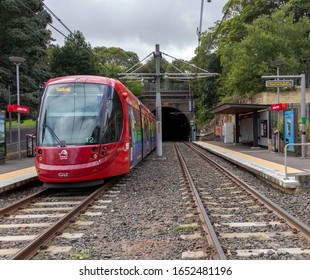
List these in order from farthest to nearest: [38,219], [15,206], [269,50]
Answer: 1. [269,50]
2. [15,206]
3. [38,219]

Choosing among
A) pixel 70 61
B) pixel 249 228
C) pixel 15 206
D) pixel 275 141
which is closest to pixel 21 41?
pixel 70 61

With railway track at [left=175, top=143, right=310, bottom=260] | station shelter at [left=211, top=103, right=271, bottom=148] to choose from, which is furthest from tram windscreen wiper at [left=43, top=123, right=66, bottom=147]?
station shelter at [left=211, top=103, right=271, bottom=148]

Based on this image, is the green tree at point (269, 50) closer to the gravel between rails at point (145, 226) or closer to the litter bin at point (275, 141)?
the litter bin at point (275, 141)

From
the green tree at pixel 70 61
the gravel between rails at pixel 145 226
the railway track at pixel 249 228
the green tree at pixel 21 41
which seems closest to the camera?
the railway track at pixel 249 228

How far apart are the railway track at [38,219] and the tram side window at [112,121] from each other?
1422mm

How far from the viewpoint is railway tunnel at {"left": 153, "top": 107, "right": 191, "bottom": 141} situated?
66.5 m

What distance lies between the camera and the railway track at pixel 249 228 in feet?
15.2

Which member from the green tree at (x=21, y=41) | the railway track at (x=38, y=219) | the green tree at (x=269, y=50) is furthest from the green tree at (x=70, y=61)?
the railway track at (x=38, y=219)

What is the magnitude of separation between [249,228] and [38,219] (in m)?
3.77

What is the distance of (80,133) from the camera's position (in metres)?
9.06

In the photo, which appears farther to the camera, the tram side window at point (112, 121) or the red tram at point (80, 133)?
the tram side window at point (112, 121)

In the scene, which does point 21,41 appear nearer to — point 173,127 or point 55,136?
point 55,136

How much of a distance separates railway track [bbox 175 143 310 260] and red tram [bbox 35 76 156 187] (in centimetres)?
239

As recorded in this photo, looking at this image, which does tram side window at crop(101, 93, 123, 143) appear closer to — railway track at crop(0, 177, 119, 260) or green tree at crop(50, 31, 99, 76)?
railway track at crop(0, 177, 119, 260)
